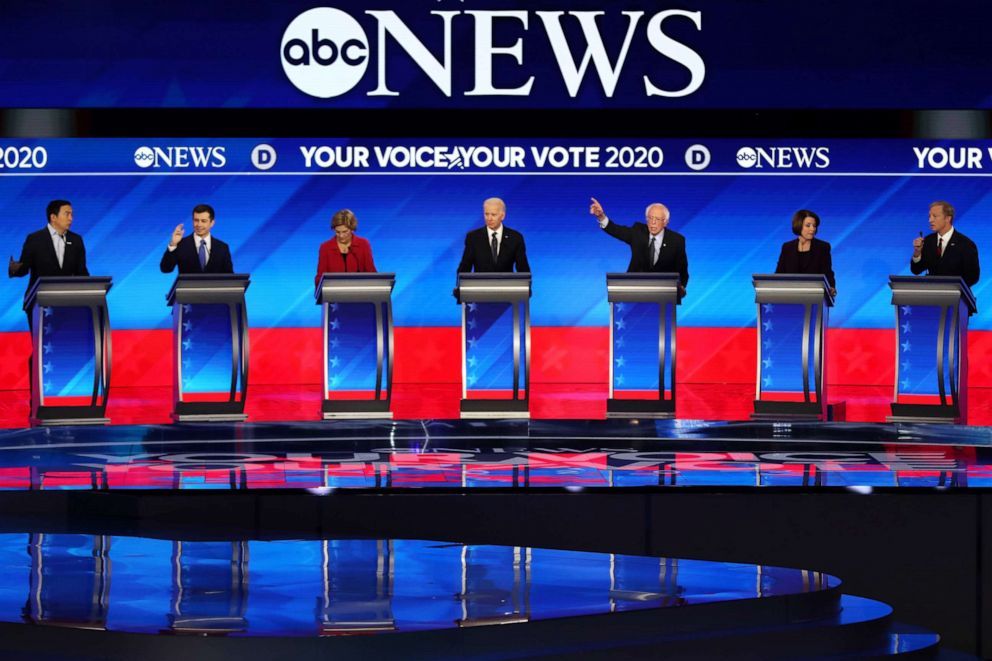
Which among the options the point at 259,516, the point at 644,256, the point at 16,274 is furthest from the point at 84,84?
the point at 259,516

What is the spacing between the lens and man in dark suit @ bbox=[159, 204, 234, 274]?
→ 32.4ft

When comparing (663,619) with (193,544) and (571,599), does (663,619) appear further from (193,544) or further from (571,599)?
(193,544)

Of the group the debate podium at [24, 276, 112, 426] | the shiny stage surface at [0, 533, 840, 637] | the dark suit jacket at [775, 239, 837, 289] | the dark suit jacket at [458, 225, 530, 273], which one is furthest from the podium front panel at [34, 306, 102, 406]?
the dark suit jacket at [775, 239, 837, 289]

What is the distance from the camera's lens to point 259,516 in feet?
17.6

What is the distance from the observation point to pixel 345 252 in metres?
10.1

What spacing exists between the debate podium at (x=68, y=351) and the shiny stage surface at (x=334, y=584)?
12.4 feet

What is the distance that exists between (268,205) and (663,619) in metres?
8.73

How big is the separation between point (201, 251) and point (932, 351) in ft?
15.3

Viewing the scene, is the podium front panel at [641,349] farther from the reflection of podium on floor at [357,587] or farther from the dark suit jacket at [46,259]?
the reflection of podium on floor at [357,587]

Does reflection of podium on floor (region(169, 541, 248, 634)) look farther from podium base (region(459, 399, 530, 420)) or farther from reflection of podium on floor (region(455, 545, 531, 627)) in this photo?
podium base (region(459, 399, 530, 420))

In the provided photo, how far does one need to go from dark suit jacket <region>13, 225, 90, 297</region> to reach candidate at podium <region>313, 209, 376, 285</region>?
59.5 inches

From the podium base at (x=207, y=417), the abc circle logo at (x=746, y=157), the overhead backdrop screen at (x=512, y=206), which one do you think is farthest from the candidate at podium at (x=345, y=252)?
the abc circle logo at (x=746, y=157)

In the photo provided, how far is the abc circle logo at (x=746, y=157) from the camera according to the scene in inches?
485

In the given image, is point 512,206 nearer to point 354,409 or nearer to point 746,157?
point 746,157
